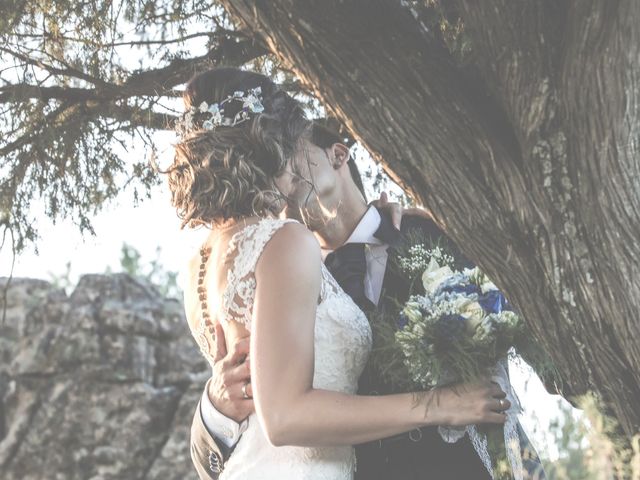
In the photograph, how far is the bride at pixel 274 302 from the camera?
324 centimetres

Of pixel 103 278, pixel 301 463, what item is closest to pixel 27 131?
pixel 301 463

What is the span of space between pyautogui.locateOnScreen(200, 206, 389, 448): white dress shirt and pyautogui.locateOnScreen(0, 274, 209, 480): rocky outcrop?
5009mm

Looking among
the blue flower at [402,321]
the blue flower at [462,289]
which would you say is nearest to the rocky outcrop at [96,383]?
the blue flower at [402,321]

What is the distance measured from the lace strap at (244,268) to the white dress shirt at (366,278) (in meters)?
0.37

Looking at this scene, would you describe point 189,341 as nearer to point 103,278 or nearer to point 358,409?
point 103,278

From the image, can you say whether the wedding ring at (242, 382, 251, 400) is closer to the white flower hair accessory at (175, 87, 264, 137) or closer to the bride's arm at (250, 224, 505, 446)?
the bride's arm at (250, 224, 505, 446)

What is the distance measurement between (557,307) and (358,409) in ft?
2.22

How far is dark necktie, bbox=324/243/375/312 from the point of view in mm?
3912

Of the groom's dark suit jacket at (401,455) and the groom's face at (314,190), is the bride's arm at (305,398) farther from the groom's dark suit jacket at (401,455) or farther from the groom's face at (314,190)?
the groom's face at (314,190)

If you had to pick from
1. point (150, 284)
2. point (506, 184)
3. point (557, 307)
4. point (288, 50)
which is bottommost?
point (557, 307)

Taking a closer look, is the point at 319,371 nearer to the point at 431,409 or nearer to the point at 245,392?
the point at 245,392

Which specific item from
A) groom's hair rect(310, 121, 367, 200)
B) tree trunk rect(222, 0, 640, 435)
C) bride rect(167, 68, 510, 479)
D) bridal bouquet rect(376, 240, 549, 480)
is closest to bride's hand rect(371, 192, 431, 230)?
groom's hair rect(310, 121, 367, 200)

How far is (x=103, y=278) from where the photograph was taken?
9602 mm

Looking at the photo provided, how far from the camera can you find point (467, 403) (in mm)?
3283
